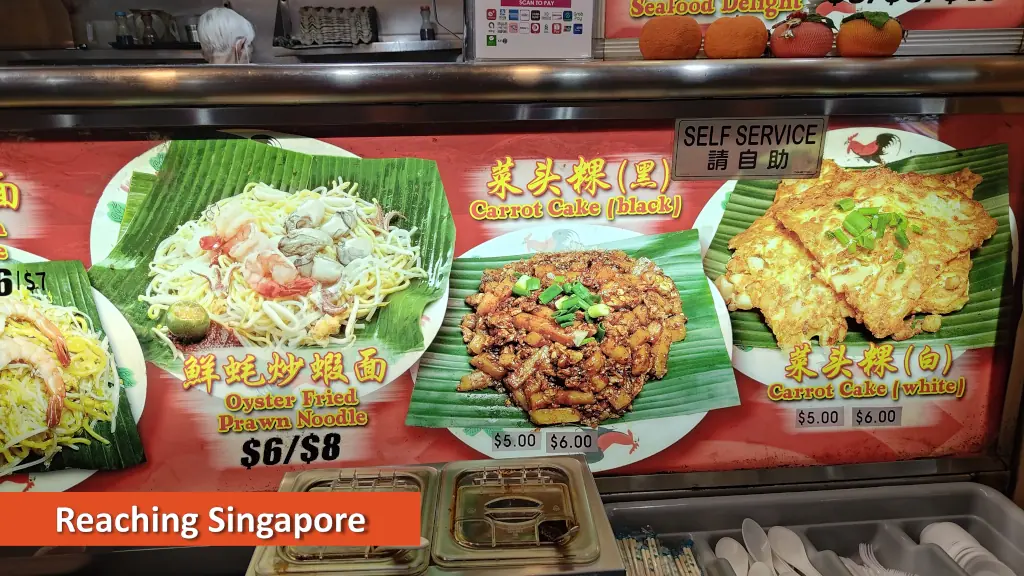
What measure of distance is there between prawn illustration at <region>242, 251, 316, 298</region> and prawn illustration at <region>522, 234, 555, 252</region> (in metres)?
0.76

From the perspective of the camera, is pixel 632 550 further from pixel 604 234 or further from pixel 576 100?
pixel 576 100

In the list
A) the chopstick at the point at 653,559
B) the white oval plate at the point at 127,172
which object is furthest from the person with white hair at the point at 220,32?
the chopstick at the point at 653,559

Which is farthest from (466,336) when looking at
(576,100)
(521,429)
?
(576,100)

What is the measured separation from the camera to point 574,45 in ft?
5.98

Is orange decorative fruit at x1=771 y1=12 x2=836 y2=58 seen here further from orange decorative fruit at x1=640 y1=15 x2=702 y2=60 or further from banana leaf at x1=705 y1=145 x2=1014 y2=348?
banana leaf at x1=705 y1=145 x2=1014 y2=348

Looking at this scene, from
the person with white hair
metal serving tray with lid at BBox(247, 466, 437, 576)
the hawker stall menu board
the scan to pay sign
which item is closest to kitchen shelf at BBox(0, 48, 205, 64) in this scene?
the person with white hair

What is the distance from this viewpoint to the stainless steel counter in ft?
5.58

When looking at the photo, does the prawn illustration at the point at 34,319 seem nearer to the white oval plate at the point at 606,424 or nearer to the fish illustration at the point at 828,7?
the white oval plate at the point at 606,424

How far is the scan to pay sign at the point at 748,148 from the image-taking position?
6.33 ft

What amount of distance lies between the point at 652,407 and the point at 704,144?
916 mm

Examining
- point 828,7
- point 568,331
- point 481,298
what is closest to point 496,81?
point 481,298

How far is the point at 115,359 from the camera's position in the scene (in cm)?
193

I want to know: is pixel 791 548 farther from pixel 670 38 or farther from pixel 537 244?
pixel 670 38

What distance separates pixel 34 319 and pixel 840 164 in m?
2.69
